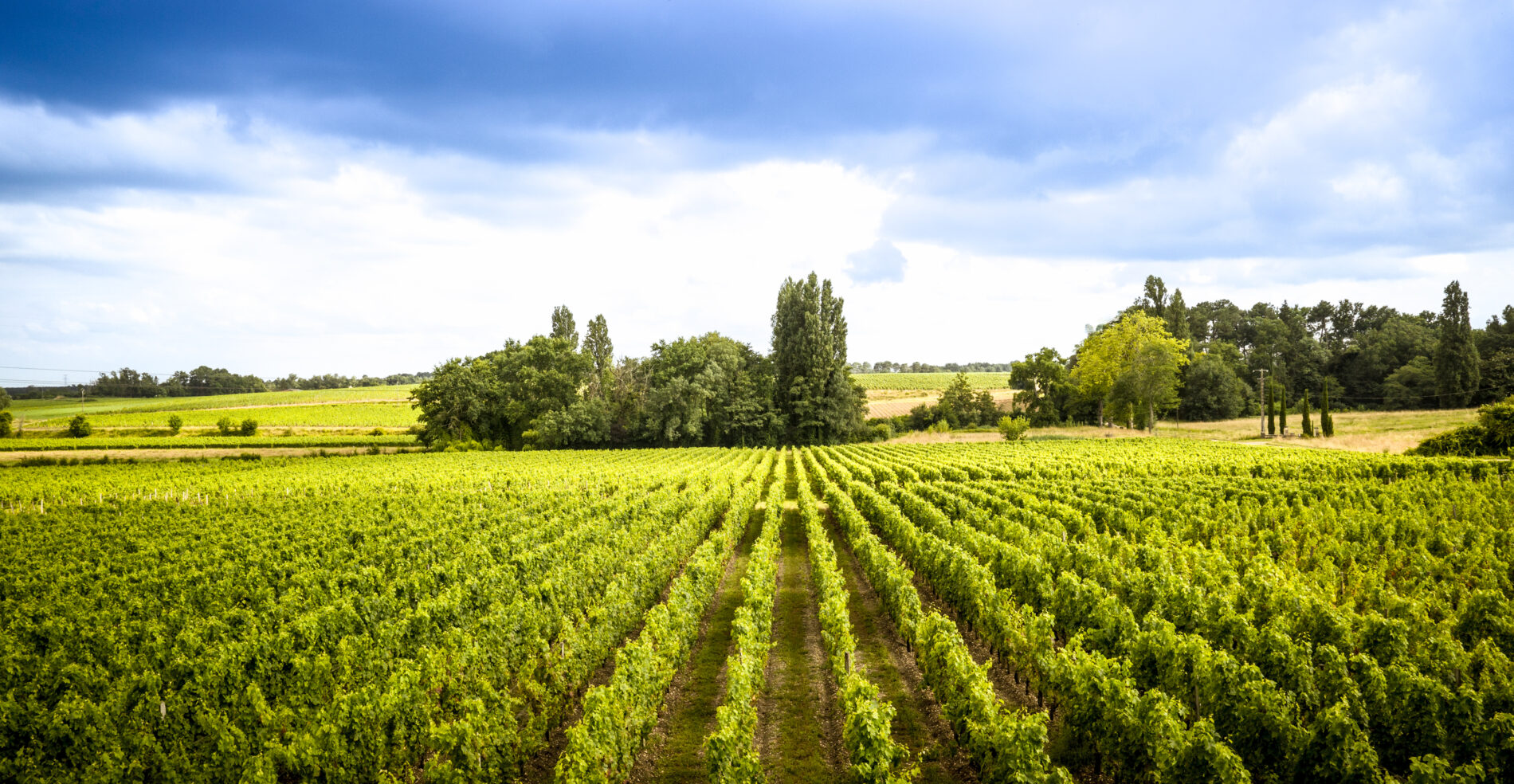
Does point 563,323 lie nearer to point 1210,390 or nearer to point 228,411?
point 228,411

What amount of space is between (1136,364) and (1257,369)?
35.9 metres

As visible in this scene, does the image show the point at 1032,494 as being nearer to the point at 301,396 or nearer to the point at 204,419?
the point at 204,419

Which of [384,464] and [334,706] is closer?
[334,706]

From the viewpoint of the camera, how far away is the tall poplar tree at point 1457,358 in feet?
A: 227

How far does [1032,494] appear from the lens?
27.2 metres

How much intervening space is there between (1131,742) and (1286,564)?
36.4 feet

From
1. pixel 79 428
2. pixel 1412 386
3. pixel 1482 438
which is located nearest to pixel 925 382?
pixel 1412 386

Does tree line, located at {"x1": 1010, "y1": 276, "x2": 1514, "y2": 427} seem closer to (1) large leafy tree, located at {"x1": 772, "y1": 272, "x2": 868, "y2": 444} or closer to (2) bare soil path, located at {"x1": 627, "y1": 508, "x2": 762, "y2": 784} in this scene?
(1) large leafy tree, located at {"x1": 772, "y1": 272, "x2": 868, "y2": 444}

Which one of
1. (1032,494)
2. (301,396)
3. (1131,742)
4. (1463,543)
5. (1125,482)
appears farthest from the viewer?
(301,396)

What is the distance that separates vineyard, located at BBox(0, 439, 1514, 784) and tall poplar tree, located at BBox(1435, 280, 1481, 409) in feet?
225

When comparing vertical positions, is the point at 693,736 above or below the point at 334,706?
below

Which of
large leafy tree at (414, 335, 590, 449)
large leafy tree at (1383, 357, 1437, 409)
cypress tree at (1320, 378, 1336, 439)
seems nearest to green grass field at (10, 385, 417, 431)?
large leafy tree at (414, 335, 590, 449)

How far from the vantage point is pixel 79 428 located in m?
66.4

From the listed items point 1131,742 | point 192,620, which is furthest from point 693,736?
point 192,620
